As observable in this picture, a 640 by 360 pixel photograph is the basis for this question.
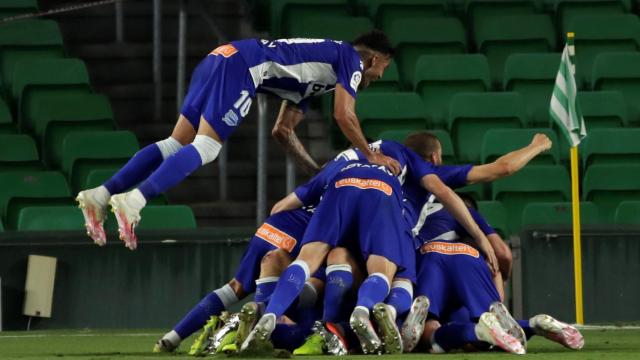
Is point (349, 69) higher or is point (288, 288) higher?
point (349, 69)

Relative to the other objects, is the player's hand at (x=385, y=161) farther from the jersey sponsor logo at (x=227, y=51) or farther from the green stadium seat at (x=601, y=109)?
the green stadium seat at (x=601, y=109)

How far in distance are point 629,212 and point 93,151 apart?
168 inches

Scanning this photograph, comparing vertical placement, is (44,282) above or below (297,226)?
below

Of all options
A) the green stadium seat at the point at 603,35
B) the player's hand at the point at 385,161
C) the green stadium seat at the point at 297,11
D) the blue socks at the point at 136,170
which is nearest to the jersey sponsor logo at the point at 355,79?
the player's hand at the point at 385,161

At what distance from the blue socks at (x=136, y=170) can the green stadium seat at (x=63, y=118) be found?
476 centimetres

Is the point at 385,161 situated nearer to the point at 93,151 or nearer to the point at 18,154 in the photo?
the point at 93,151

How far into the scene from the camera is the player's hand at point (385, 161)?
8.77 meters

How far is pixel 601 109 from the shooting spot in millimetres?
14148

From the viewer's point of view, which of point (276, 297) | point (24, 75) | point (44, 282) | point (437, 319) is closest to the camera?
point (276, 297)

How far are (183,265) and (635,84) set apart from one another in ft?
16.2

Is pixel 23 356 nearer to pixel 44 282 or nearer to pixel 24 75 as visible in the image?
pixel 44 282

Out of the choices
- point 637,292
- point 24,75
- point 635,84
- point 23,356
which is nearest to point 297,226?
point 23,356

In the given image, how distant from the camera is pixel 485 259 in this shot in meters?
9.03

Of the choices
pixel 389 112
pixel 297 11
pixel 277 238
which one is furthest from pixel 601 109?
pixel 277 238
